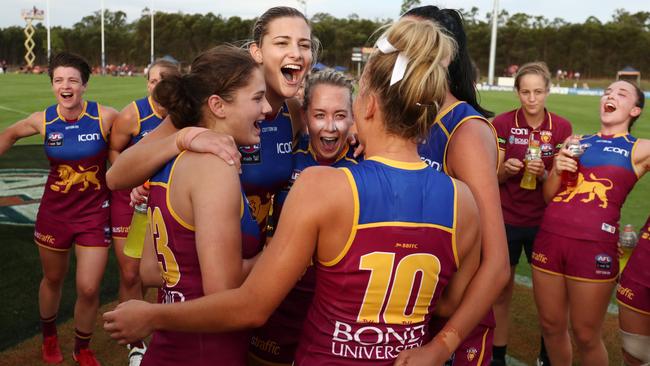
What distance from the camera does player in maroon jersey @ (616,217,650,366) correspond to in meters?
3.95

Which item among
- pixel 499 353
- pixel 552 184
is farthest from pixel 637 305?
pixel 499 353

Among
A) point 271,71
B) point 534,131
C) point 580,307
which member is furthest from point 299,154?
point 534,131

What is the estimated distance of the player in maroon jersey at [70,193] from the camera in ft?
16.4

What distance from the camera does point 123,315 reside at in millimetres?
2145

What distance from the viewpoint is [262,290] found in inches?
80.8

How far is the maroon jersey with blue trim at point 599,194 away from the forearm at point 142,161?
309 centimetres

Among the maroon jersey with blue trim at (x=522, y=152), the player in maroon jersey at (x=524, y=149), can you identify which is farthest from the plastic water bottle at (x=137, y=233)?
the maroon jersey with blue trim at (x=522, y=152)

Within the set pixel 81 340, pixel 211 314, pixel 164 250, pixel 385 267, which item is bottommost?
pixel 81 340

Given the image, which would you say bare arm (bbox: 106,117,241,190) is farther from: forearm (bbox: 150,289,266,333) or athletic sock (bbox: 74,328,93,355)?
athletic sock (bbox: 74,328,93,355)

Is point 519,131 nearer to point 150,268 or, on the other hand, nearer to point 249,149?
point 249,149

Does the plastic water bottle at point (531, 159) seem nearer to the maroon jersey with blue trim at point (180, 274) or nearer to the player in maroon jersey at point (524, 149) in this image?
the player in maroon jersey at point (524, 149)

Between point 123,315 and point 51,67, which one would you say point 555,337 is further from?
point 51,67

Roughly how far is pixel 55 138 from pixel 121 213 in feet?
2.87

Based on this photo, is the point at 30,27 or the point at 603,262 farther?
the point at 30,27
